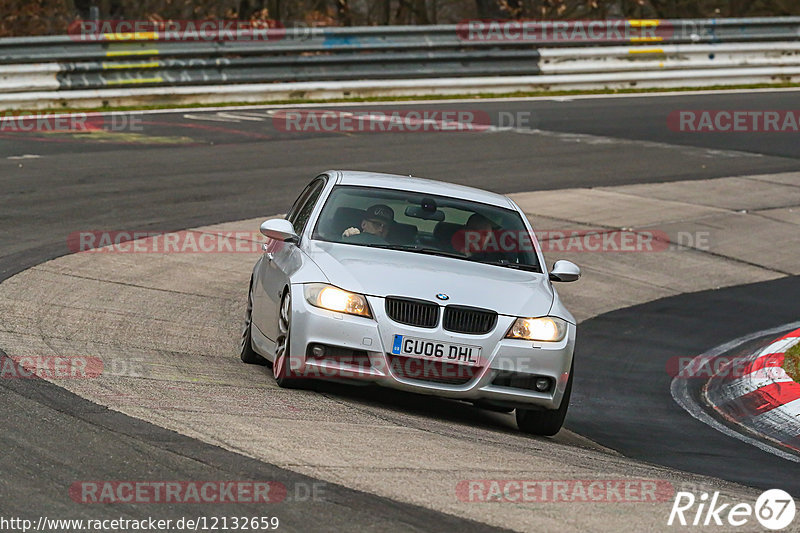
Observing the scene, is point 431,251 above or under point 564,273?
above

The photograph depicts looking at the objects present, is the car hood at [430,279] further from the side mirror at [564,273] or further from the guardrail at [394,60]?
the guardrail at [394,60]

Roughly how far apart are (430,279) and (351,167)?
10.6m

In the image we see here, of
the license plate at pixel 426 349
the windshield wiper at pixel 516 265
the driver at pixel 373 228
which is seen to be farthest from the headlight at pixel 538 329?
the driver at pixel 373 228

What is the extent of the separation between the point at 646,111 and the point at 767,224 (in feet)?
29.5

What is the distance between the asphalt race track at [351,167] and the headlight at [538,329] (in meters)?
0.96

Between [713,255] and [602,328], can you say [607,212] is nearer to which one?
[713,255]

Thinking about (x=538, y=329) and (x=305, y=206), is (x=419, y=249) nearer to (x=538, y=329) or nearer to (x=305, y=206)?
(x=538, y=329)

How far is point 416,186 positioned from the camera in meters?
9.98

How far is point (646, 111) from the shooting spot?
85.7ft

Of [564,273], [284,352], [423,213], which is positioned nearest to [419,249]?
[423,213]

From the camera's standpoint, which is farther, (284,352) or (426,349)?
(284,352)

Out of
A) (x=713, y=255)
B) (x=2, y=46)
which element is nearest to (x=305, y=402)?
(x=713, y=255)

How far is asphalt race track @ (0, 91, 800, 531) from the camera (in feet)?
20.2

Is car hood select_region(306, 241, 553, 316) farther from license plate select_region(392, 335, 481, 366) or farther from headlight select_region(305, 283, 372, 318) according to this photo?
license plate select_region(392, 335, 481, 366)
